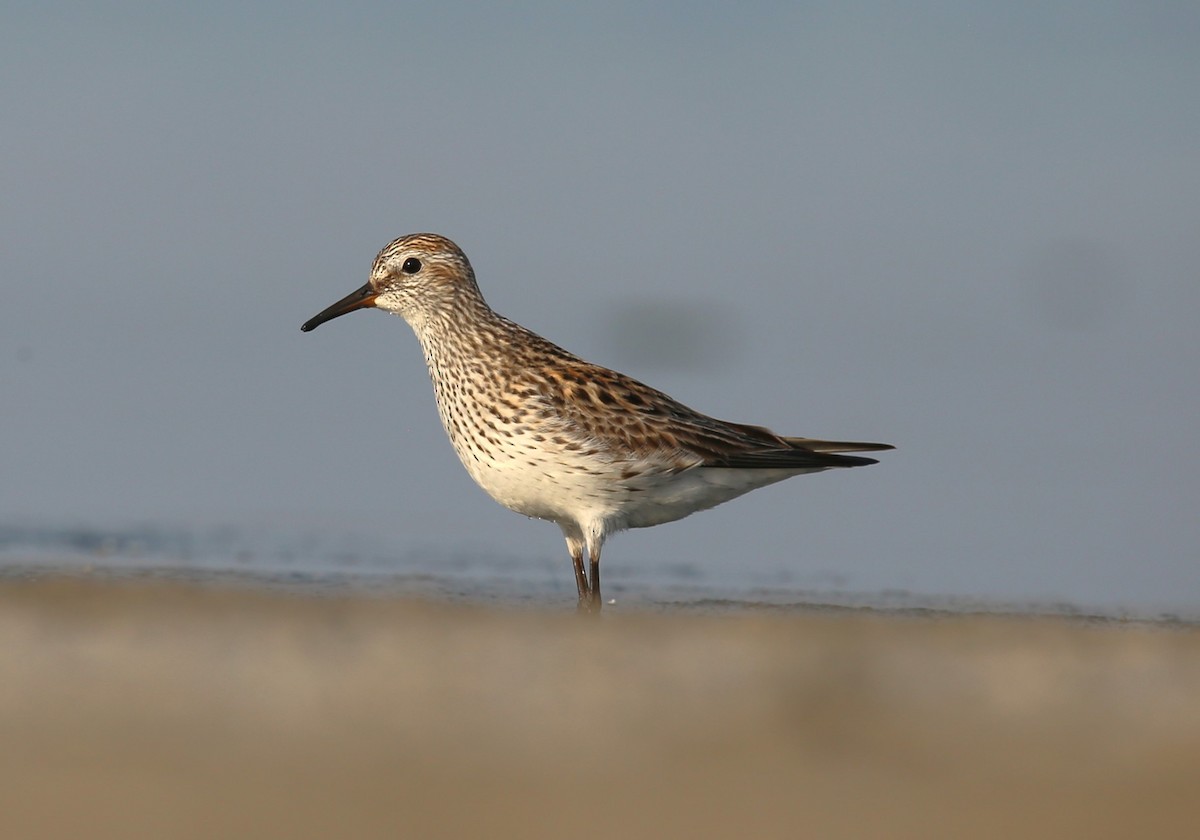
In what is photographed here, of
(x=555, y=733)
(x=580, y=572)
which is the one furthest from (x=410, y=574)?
(x=555, y=733)

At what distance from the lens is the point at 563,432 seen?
10.5 metres

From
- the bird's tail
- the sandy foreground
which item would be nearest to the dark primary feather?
the bird's tail

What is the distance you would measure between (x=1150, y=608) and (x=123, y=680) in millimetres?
7942

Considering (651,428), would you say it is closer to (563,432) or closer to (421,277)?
(563,432)

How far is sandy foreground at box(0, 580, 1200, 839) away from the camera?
191 inches

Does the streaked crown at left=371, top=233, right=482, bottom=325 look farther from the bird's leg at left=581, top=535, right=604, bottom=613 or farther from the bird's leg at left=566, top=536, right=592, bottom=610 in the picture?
the bird's leg at left=581, top=535, right=604, bottom=613

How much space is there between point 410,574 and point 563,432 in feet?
6.56

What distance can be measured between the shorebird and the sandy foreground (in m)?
3.60

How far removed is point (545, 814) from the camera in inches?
192

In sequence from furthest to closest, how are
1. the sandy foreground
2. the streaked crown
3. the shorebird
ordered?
the streaked crown < the shorebird < the sandy foreground

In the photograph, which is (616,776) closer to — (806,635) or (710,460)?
(806,635)

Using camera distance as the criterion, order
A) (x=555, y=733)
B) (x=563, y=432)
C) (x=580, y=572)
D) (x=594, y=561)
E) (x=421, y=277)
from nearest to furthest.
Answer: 1. (x=555, y=733)
2. (x=563, y=432)
3. (x=594, y=561)
4. (x=580, y=572)
5. (x=421, y=277)

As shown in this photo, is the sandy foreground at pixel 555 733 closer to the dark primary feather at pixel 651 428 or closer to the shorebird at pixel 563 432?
the shorebird at pixel 563 432

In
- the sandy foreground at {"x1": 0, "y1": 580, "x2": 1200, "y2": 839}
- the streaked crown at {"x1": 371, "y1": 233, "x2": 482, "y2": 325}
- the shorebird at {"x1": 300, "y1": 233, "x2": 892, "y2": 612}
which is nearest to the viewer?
the sandy foreground at {"x1": 0, "y1": 580, "x2": 1200, "y2": 839}
